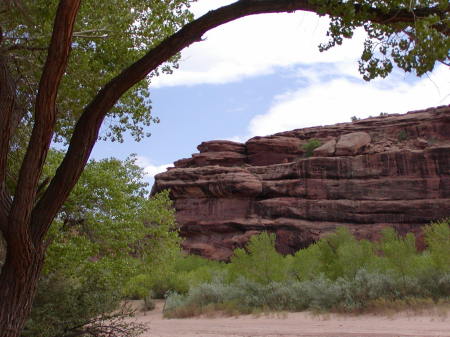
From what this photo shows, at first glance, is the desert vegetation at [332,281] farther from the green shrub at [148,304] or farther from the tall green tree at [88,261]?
the tall green tree at [88,261]

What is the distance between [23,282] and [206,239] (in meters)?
41.9

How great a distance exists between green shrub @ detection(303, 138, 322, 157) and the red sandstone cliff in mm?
3940

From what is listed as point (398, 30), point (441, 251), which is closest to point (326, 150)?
point (441, 251)

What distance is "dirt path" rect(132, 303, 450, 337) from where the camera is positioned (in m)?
15.2

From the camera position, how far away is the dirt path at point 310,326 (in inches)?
599

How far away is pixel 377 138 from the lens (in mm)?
49062

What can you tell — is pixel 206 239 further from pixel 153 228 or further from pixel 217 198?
pixel 153 228

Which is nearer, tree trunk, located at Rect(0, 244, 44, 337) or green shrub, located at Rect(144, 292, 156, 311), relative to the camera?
tree trunk, located at Rect(0, 244, 44, 337)

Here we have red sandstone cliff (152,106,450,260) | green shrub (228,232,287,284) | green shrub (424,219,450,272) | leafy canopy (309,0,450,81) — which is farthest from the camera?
red sandstone cliff (152,106,450,260)

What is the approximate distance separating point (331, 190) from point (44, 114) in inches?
1622

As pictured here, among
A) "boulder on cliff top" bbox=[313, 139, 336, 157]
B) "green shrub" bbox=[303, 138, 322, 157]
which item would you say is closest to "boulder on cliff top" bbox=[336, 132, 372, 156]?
"boulder on cliff top" bbox=[313, 139, 336, 157]

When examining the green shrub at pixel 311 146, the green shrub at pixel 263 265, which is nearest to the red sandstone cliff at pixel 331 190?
the green shrub at pixel 311 146

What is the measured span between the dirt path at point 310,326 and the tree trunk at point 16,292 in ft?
36.3

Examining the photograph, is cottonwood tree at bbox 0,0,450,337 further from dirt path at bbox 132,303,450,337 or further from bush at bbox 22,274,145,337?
dirt path at bbox 132,303,450,337
